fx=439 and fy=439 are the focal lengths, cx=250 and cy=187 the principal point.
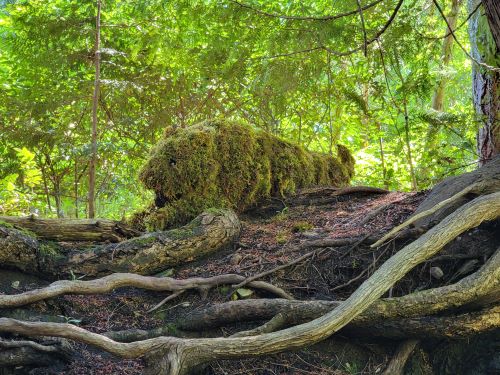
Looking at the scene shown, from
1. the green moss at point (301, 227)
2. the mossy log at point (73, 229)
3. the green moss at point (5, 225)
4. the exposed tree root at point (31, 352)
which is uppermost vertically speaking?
the green moss at point (5, 225)

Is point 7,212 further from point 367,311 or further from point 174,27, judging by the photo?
point 367,311

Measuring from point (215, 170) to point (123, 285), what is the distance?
7.57ft

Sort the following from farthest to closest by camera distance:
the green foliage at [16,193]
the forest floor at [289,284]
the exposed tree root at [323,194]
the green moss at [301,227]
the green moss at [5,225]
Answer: the green foliage at [16,193]
the exposed tree root at [323,194]
the green moss at [301,227]
the green moss at [5,225]
the forest floor at [289,284]

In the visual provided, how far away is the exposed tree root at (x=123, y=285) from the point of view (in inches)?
142

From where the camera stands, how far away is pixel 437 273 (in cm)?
388

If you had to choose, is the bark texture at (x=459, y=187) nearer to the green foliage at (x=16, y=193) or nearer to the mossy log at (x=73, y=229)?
the mossy log at (x=73, y=229)

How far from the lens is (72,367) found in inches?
127

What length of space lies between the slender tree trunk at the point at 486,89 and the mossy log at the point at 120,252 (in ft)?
11.0

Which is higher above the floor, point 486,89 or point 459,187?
point 486,89

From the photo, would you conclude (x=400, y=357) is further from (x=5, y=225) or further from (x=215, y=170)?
(x=5, y=225)

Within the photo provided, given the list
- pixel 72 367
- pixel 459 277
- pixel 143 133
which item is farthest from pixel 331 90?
pixel 72 367

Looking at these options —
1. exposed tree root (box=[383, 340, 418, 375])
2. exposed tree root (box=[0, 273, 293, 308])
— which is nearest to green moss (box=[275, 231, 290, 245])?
exposed tree root (box=[0, 273, 293, 308])

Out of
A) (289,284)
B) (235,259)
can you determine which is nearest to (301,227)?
(235,259)

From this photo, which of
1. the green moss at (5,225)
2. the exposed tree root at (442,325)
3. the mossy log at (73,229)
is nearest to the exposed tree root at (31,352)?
the green moss at (5,225)
